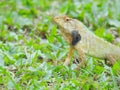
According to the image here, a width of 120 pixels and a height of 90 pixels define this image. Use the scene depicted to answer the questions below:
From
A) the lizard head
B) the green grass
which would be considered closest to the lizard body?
the lizard head

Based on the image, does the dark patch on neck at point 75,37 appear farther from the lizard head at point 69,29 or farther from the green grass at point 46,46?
the green grass at point 46,46

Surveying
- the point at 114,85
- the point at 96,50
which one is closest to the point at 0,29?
the point at 96,50

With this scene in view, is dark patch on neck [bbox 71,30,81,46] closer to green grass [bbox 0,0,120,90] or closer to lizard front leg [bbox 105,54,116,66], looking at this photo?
green grass [bbox 0,0,120,90]

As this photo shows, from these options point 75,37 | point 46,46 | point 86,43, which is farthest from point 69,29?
point 46,46

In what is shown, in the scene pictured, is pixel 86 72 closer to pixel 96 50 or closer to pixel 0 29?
pixel 96 50

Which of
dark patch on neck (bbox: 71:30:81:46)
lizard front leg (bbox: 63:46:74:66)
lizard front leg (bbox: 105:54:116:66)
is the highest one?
dark patch on neck (bbox: 71:30:81:46)

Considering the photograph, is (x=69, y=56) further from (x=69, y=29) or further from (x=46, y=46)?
(x=46, y=46)

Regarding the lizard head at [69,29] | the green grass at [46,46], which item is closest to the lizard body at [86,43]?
the lizard head at [69,29]
